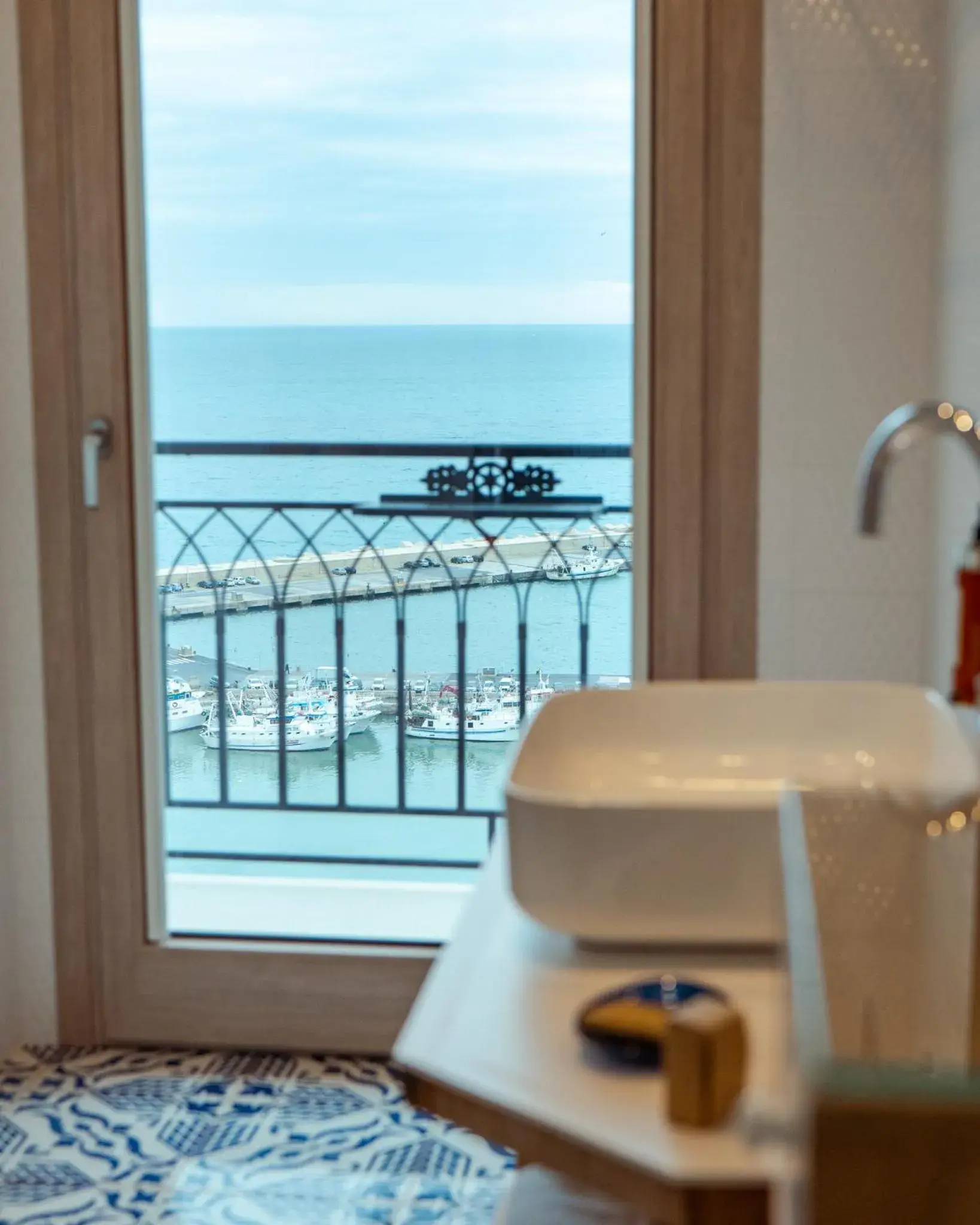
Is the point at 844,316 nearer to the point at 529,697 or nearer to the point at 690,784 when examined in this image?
the point at 529,697

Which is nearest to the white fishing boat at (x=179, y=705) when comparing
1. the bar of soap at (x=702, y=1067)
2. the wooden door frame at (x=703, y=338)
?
the wooden door frame at (x=703, y=338)

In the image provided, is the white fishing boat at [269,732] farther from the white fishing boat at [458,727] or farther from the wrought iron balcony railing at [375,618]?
the white fishing boat at [458,727]

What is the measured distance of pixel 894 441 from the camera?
1.30 metres

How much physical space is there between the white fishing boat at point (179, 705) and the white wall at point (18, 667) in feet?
0.74

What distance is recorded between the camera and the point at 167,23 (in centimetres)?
256

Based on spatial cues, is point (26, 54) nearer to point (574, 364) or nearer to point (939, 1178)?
point (574, 364)

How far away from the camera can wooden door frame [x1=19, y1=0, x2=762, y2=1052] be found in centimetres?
240

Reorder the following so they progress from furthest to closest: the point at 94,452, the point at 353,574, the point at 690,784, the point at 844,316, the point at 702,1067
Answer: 1. the point at 353,574
2. the point at 94,452
3. the point at 844,316
4. the point at 690,784
5. the point at 702,1067

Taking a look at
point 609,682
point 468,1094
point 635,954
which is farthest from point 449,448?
point 468,1094

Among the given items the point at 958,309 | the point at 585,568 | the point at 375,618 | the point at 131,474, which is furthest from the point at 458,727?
the point at 958,309

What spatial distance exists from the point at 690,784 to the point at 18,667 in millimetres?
1417

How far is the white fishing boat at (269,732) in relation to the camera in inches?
108

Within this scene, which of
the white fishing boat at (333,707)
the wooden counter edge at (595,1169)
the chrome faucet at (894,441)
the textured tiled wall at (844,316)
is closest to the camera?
the wooden counter edge at (595,1169)

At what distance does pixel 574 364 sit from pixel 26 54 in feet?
3.49
